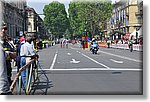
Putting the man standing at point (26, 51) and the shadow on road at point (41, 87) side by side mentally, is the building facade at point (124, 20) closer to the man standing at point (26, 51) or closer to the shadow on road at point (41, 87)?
the shadow on road at point (41, 87)

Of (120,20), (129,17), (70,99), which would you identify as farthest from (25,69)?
(120,20)

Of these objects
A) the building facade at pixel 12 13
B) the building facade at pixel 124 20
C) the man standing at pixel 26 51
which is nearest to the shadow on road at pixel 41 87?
the man standing at pixel 26 51

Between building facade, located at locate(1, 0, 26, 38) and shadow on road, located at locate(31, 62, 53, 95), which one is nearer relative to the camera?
shadow on road, located at locate(31, 62, 53, 95)

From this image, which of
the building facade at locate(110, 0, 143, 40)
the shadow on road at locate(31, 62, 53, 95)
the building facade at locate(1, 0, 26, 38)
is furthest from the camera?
the building facade at locate(110, 0, 143, 40)

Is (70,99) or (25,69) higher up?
(25,69)

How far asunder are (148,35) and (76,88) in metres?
A: 2.81

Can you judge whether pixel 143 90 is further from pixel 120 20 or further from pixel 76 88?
pixel 120 20

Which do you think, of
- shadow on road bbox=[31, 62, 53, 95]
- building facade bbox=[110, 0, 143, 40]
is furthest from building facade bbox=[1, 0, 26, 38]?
building facade bbox=[110, 0, 143, 40]

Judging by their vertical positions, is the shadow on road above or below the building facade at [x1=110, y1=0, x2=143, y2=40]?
below

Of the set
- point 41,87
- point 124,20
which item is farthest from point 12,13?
point 124,20

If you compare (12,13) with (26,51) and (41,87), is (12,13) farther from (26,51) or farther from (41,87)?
(26,51)

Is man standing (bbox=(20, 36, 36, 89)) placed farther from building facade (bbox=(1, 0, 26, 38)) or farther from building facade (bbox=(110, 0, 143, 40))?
building facade (bbox=(110, 0, 143, 40))

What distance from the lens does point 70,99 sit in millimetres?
8031

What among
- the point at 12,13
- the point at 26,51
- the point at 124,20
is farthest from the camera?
the point at 124,20
